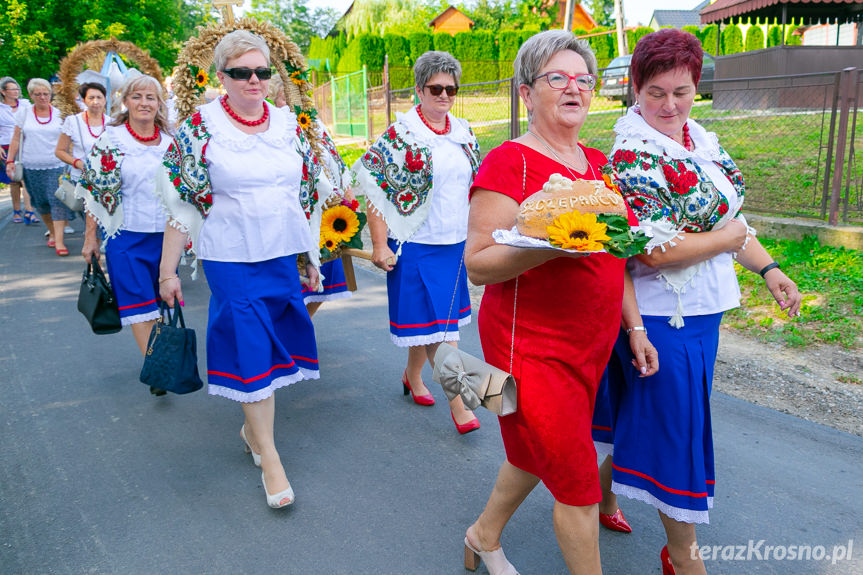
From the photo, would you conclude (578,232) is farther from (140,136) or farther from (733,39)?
(733,39)

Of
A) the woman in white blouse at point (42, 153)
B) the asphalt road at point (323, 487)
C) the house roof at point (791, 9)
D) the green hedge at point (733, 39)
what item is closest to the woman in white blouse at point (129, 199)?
the asphalt road at point (323, 487)

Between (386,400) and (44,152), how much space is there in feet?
25.3

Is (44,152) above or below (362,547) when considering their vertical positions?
above

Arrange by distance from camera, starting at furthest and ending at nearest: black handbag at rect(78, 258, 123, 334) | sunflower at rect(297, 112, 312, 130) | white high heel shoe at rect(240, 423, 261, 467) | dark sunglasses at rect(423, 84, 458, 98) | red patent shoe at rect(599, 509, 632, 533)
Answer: black handbag at rect(78, 258, 123, 334) → dark sunglasses at rect(423, 84, 458, 98) → sunflower at rect(297, 112, 312, 130) → white high heel shoe at rect(240, 423, 261, 467) → red patent shoe at rect(599, 509, 632, 533)

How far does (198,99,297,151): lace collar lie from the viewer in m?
3.19

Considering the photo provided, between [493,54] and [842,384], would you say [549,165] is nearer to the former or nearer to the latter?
[842,384]

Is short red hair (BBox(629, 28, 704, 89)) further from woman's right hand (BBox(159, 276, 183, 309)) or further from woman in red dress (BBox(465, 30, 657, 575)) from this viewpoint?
woman's right hand (BBox(159, 276, 183, 309))

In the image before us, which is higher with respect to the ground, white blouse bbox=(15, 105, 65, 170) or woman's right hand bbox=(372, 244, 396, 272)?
white blouse bbox=(15, 105, 65, 170)

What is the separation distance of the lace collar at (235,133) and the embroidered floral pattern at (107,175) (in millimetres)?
1763

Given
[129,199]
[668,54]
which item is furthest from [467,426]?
[129,199]

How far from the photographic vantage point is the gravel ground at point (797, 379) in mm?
4109

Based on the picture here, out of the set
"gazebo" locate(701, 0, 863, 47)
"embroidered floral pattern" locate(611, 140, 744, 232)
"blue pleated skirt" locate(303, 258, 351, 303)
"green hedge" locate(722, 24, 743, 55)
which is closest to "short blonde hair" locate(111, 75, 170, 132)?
"blue pleated skirt" locate(303, 258, 351, 303)

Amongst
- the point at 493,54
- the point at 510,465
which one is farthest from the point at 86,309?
the point at 493,54

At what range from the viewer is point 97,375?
5.08 meters
